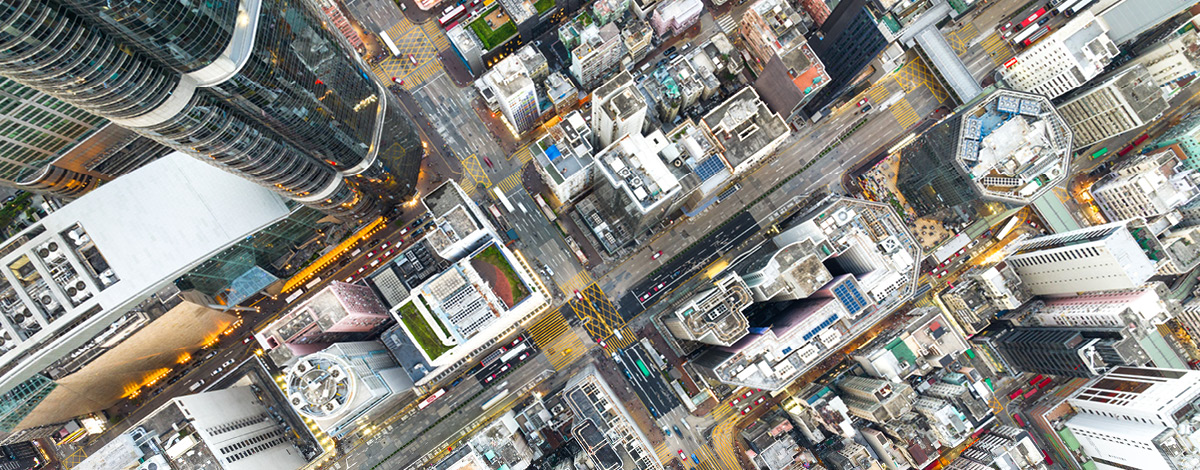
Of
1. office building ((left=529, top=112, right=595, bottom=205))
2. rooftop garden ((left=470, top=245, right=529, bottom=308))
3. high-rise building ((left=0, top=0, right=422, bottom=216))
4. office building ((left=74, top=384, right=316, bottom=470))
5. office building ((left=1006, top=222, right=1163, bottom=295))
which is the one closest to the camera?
high-rise building ((left=0, top=0, right=422, bottom=216))

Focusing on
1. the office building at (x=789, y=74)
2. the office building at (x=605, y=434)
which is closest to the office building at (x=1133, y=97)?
the office building at (x=789, y=74)

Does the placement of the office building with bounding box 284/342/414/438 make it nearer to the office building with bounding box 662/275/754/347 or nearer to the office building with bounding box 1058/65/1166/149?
the office building with bounding box 662/275/754/347

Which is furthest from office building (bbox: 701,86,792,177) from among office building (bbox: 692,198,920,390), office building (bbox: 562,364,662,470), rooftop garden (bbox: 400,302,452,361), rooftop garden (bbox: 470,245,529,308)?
rooftop garden (bbox: 400,302,452,361)

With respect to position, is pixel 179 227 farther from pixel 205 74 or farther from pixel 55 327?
pixel 205 74

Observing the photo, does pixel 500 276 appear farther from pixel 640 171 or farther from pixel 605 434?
pixel 605 434

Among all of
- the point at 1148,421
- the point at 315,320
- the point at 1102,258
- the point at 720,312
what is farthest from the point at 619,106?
the point at 1148,421

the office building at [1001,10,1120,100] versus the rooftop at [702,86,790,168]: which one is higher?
the rooftop at [702,86,790,168]

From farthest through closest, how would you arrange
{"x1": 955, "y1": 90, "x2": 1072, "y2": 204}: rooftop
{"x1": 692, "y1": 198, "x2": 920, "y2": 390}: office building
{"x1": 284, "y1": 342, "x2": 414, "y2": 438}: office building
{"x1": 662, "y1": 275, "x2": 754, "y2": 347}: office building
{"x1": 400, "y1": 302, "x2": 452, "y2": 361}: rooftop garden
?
{"x1": 955, "y1": 90, "x2": 1072, "y2": 204}: rooftop
{"x1": 662, "y1": 275, "x2": 754, "y2": 347}: office building
{"x1": 692, "y1": 198, "x2": 920, "y2": 390}: office building
{"x1": 400, "y1": 302, "x2": 452, "y2": 361}: rooftop garden
{"x1": 284, "y1": 342, "x2": 414, "y2": 438}: office building
